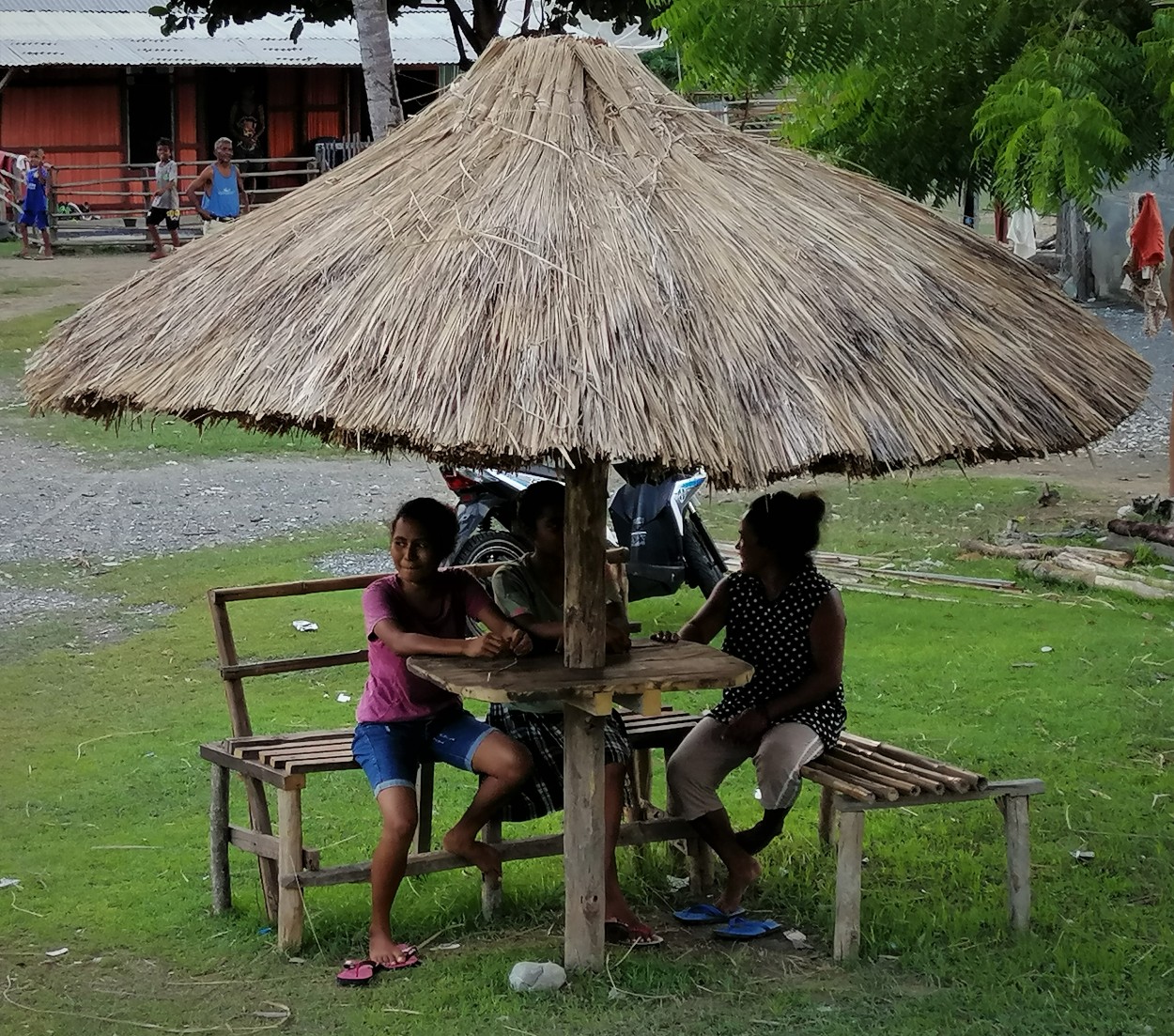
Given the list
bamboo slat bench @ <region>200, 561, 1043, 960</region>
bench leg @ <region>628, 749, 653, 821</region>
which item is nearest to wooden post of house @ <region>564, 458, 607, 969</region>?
bamboo slat bench @ <region>200, 561, 1043, 960</region>

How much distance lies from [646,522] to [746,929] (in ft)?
11.1

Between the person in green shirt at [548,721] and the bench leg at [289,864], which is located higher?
the person in green shirt at [548,721]

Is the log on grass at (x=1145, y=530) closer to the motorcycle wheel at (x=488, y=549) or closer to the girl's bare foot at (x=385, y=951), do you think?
the motorcycle wheel at (x=488, y=549)

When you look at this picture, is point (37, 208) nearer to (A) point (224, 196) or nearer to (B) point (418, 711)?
(A) point (224, 196)

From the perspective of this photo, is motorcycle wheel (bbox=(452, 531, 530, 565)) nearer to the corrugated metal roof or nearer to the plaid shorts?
the plaid shorts

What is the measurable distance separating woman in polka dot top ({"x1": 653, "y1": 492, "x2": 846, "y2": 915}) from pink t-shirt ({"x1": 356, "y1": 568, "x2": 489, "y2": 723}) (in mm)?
659

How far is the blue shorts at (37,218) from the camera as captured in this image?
23031 millimetres

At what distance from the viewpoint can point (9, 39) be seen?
25.1 metres

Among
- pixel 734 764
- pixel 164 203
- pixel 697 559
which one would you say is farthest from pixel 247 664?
pixel 164 203

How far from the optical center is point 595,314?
14.1 feet

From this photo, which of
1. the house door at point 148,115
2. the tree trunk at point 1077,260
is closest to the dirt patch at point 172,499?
the tree trunk at point 1077,260

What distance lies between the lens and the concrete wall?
20.1 m

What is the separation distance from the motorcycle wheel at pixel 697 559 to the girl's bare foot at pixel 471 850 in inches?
135

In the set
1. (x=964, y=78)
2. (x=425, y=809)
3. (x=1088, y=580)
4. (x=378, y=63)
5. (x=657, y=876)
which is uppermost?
(x=378, y=63)
